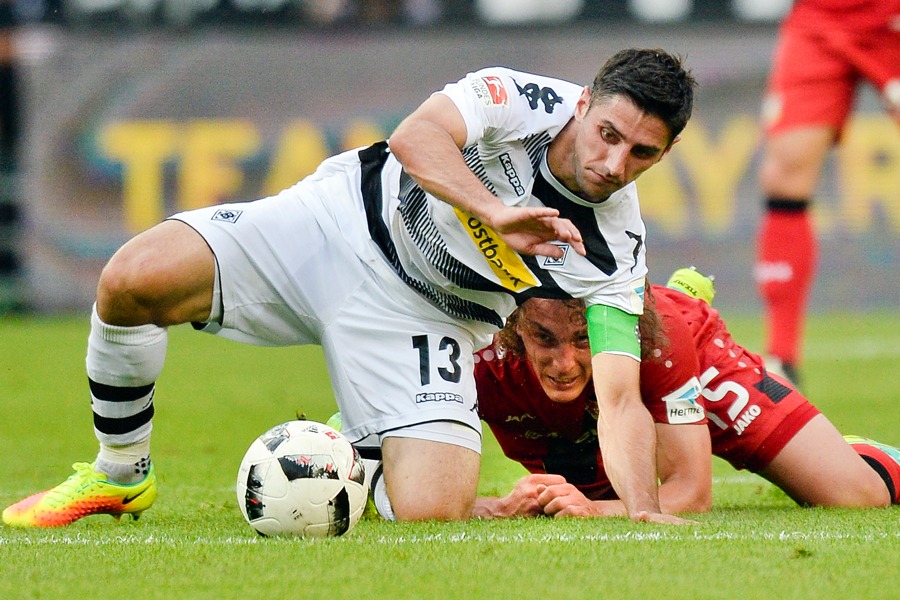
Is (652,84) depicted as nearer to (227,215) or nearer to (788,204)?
(227,215)

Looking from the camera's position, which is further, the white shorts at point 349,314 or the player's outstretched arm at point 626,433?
the white shorts at point 349,314

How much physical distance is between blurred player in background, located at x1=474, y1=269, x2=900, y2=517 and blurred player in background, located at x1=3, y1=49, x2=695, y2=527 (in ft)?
0.58

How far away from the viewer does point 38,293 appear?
47.4 ft

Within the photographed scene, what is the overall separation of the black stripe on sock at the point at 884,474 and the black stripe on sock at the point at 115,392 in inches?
97.1

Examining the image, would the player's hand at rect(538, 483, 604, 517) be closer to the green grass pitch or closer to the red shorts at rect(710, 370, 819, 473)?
the green grass pitch

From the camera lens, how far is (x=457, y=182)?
12.6 ft

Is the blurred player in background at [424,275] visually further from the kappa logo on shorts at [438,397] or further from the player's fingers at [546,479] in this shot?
the player's fingers at [546,479]

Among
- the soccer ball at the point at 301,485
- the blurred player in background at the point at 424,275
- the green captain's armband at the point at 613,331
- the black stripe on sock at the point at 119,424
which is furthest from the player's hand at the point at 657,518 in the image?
the black stripe on sock at the point at 119,424

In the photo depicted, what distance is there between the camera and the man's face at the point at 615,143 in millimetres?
4031

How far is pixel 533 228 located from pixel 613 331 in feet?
2.23

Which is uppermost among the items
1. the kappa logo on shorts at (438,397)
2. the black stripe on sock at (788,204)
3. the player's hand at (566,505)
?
the black stripe on sock at (788,204)

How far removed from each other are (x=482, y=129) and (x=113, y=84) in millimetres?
11056

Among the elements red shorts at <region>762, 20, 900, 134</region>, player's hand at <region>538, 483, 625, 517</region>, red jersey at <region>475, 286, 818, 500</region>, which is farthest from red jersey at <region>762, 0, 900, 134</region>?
player's hand at <region>538, 483, 625, 517</region>

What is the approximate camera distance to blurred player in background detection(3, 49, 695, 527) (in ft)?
13.4
